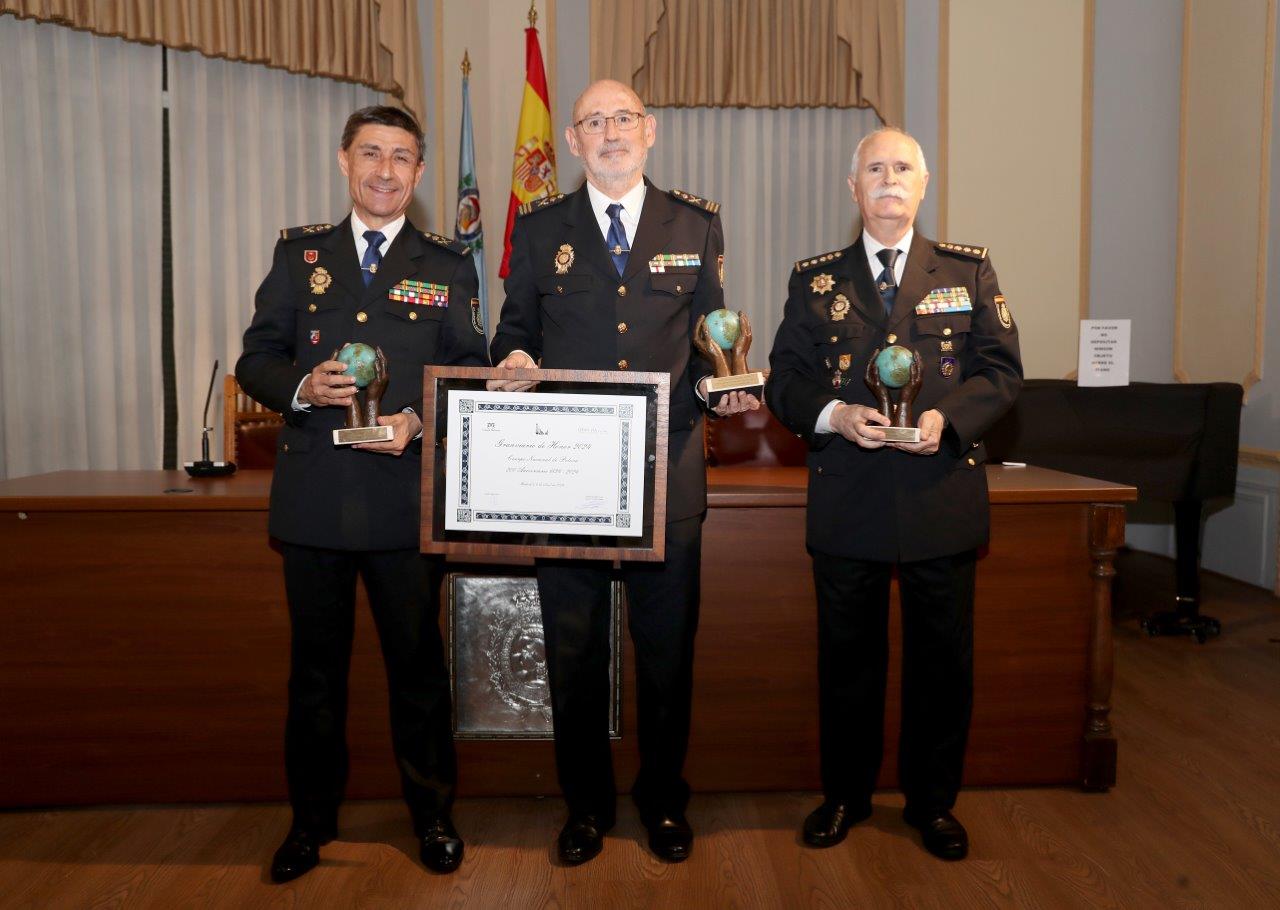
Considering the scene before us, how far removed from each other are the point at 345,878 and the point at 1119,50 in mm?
5749

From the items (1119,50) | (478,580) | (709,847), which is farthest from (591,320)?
(1119,50)

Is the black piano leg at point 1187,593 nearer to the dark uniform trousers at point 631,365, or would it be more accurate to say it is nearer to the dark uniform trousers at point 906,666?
the dark uniform trousers at point 906,666

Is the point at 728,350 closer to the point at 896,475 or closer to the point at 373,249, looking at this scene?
the point at 896,475

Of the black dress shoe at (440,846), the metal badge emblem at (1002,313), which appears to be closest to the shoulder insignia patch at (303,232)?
the black dress shoe at (440,846)

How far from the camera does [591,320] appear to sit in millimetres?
2090

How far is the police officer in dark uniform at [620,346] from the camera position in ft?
6.81

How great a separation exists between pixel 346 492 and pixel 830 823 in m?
1.32

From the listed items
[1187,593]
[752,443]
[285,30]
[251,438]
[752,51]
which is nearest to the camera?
[251,438]

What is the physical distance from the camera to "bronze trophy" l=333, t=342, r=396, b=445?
191 cm

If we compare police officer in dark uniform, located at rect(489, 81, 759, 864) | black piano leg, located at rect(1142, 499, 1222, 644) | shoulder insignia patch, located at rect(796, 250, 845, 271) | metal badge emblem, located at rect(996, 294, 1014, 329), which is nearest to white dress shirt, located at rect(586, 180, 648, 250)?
police officer in dark uniform, located at rect(489, 81, 759, 864)

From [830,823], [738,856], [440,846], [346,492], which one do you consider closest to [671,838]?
[738,856]

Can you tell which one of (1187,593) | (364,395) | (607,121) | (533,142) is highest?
(533,142)

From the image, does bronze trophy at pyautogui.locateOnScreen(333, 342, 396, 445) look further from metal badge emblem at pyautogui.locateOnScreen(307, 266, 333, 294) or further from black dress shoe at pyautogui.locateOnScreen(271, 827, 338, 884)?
black dress shoe at pyautogui.locateOnScreen(271, 827, 338, 884)

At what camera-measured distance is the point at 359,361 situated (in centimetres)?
191
